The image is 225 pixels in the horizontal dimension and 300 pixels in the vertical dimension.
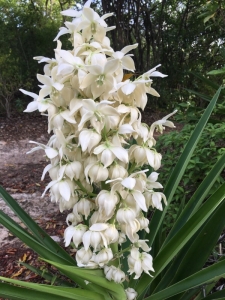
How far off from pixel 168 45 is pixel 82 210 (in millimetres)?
5952

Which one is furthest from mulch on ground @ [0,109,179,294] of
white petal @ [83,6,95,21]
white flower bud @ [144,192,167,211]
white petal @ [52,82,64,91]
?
white petal @ [83,6,95,21]

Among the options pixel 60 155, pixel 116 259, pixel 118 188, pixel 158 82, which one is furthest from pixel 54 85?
pixel 158 82

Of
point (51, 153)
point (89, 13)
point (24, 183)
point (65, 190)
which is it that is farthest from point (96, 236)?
point (24, 183)

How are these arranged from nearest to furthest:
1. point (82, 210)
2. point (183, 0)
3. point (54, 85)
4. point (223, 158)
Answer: point (54, 85)
point (82, 210)
point (223, 158)
point (183, 0)

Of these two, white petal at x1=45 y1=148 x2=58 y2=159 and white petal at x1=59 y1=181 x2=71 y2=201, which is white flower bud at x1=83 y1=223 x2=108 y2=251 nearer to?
white petal at x1=59 y1=181 x2=71 y2=201

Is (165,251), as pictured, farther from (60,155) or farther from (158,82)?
(158,82)

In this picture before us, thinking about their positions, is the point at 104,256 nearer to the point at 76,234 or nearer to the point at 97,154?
the point at 76,234

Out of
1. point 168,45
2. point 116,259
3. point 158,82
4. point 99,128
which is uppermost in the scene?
point 99,128

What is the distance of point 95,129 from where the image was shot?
2.54 ft

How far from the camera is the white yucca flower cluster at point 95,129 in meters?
0.76

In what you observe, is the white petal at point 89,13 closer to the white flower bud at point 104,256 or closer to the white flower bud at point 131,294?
the white flower bud at point 104,256

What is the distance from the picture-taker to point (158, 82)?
244 inches

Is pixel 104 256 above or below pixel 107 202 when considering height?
below

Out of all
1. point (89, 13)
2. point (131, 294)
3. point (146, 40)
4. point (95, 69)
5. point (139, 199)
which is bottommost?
point (146, 40)
